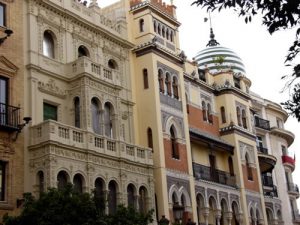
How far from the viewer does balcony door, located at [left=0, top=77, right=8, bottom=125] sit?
81.7 feet

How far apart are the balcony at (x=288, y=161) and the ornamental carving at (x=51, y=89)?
93.9ft

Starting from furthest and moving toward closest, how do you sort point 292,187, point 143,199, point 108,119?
point 292,187 < point 108,119 < point 143,199

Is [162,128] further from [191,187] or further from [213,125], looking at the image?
[213,125]

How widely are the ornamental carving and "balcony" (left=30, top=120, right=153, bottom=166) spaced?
2408mm

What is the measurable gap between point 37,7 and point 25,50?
8.27 ft

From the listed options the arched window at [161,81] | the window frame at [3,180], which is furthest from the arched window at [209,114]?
the window frame at [3,180]

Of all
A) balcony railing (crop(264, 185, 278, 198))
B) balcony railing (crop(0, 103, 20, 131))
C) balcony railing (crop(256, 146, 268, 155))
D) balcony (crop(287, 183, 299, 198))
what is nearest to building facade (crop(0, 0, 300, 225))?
balcony railing (crop(0, 103, 20, 131))

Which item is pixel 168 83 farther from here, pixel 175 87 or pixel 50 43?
pixel 50 43

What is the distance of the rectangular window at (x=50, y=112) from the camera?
2780 centimetres

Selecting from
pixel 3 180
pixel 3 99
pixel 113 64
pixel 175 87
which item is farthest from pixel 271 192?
pixel 3 180

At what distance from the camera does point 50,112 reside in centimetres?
2809

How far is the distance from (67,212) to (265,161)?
28.6m

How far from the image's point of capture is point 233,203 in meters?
38.7

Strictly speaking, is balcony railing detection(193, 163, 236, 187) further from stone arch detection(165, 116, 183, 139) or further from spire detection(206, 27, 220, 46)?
spire detection(206, 27, 220, 46)
